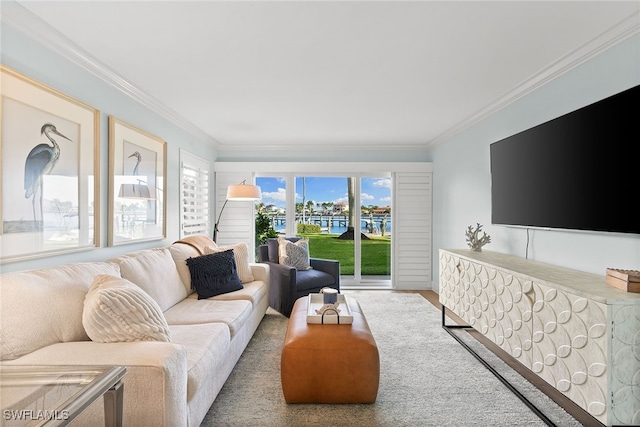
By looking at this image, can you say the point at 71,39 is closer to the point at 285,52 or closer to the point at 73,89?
the point at 73,89

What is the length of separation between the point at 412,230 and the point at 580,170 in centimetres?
345

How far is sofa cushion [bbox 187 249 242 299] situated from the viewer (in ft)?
10.5

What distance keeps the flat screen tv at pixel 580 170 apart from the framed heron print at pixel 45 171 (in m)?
3.45

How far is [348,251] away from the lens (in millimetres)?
5867

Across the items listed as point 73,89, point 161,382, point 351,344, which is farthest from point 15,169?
point 351,344

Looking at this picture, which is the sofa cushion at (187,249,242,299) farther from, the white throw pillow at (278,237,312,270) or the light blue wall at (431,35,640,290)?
the light blue wall at (431,35,640,290)

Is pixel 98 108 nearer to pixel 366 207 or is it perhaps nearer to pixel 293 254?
pixel 293 254

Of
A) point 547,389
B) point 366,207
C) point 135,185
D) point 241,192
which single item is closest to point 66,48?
point 135,185

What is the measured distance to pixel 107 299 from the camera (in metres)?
1.71

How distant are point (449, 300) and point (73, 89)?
12.4 feet

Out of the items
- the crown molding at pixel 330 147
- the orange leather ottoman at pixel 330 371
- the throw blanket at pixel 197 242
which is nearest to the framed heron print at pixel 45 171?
the throw blanket at pixel 197 242

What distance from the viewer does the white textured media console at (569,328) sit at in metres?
1.59

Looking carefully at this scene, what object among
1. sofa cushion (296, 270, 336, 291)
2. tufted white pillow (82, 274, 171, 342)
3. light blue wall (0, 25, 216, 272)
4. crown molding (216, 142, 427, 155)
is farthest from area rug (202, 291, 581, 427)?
crown molding (216, 142, 427, 155)

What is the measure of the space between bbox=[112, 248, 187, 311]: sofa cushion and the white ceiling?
153 centimetres
